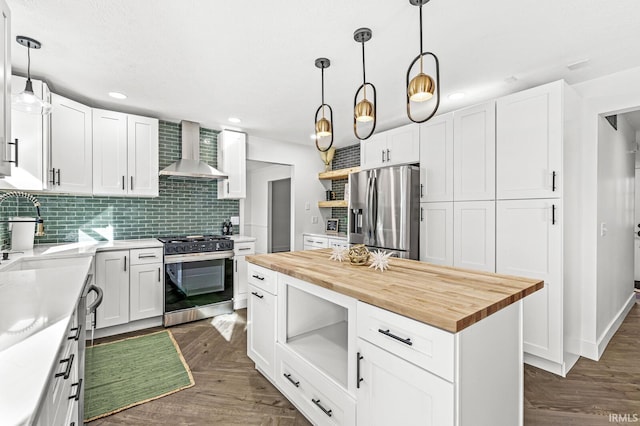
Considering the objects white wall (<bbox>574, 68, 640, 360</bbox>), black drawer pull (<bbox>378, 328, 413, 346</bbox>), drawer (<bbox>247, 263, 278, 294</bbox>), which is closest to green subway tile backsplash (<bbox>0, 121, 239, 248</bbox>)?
drawer (<bbox>247, 263, 278, 294</bbox>)

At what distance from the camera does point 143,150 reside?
11.9ft

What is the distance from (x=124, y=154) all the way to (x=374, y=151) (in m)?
3.04

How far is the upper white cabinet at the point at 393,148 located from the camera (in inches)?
141

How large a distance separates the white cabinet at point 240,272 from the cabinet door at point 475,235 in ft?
8.39

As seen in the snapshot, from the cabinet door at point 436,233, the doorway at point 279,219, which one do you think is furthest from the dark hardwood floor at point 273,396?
the doorway at point 279,219

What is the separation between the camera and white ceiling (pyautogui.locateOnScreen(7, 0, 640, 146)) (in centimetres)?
181

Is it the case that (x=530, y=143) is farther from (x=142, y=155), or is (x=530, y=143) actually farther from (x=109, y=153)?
(x=109, y=153)

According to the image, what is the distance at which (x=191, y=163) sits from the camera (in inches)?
153

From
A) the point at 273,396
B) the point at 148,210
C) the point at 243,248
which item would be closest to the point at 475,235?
the point at 273,396

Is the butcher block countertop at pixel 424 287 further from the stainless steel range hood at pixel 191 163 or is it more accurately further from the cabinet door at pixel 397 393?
the stainless steel range hood at pixel 191 163

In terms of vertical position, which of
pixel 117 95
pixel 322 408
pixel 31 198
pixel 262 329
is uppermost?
pixel 117 95

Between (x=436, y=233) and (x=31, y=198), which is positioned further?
(x=436, y=233)

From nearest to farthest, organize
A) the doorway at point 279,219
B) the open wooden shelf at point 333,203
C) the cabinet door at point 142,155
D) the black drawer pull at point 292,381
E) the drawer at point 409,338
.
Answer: the drawer at point 409,338 → the black drawer pull at point 292,381 → the cabinet door at point 142,155 → the open wooden shelf at point 333,203 → the doorway at point 279,219

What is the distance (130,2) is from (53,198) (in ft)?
8.52
